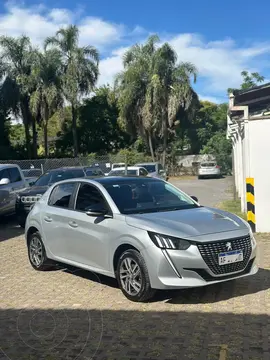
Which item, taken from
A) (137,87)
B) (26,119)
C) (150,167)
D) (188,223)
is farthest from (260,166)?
(26,119)

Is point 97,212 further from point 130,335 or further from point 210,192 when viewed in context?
point 210,192

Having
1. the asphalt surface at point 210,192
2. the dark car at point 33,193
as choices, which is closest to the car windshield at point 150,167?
the asphalt surface at point 210,192

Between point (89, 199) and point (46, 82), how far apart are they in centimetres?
3457

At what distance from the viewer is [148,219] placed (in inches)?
239

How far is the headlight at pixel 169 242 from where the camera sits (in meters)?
5.66

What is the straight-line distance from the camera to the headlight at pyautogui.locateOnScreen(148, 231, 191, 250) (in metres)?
5.66

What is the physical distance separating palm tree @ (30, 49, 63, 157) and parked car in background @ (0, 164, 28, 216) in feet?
83.4

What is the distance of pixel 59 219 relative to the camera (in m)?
7.38

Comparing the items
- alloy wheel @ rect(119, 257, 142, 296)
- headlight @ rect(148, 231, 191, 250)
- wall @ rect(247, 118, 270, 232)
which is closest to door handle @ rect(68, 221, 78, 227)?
alloy wheel @ rect(119, 257, 142, 296)

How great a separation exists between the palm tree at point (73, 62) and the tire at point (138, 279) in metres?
35.5

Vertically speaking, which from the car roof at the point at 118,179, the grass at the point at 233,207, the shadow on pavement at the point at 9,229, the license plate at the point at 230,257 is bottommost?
the grass at the point at 233,207

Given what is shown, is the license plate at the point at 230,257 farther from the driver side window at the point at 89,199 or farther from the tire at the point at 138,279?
the driver side window at the point at 89,199

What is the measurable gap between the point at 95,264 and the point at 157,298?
1038mm

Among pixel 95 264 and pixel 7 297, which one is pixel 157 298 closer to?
pixel 95 264
